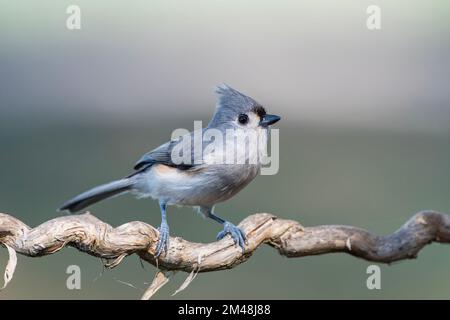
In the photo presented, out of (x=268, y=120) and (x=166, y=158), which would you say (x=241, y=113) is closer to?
(x=268, y=120)

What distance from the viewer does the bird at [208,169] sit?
2580mm

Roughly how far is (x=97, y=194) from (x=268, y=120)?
0.80 metres

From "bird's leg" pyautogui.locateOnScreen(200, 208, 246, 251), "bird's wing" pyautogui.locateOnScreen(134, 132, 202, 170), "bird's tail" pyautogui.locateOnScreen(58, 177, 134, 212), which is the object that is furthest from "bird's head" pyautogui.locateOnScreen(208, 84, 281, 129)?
"bird's tail" pyautogui.locateOnScreen(58, 177, 134, 212)

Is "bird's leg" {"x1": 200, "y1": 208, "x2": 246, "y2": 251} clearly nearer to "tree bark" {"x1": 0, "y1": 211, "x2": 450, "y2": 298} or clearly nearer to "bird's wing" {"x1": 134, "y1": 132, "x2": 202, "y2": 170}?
"tree bark" {"x1": 0, "y1": 211, "x2": 450, "y2": 298}

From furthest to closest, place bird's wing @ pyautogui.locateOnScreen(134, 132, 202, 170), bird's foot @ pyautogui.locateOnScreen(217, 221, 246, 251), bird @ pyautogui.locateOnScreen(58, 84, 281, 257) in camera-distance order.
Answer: bird's wing @ pyautogui.locateOnScreen(134, 132, 202, 170)
bird @ pyautogui.locateOnScreen(58, 84, 281, 257)
bird's foot @ pyautogui.locateOnScreen(217, 221, 246, 251)

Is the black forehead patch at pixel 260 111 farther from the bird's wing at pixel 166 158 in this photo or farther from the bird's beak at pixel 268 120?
the bird's wing at pixel 166 158

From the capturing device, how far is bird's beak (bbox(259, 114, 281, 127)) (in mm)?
2652

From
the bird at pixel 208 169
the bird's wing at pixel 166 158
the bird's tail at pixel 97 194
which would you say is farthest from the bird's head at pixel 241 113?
the bird's tail at pixel 97 194

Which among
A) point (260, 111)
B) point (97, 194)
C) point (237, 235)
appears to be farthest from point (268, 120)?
point (97, 194)

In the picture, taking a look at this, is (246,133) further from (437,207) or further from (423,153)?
(423,153)

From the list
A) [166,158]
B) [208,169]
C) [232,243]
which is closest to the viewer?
[232,243]

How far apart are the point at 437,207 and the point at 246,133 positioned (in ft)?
9.75

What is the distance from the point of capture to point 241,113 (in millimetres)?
2684

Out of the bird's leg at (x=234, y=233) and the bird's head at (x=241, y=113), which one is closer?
the bird's leg at (x=234, y=233)
